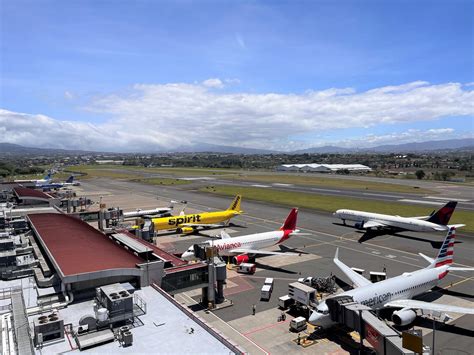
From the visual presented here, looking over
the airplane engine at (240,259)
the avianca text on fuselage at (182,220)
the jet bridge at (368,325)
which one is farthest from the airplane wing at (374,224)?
the jet bridge at (368,325)

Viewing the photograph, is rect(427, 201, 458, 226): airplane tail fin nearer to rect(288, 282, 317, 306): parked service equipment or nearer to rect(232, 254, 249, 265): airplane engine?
rect(232, 254, 249, 265): airplane engine

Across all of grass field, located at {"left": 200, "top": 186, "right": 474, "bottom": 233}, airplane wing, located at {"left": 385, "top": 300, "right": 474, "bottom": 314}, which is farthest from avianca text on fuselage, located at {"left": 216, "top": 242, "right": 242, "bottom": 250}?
grass field, located at {"left": 200, "top": 186, "right": 474, "bottom": 233}

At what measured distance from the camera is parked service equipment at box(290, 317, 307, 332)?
3978cm

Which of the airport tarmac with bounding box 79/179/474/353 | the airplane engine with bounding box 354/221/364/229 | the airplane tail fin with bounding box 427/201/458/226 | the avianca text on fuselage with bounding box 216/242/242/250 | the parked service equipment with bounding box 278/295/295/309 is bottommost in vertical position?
the airport tarmac with bounding box 79/179/474/353

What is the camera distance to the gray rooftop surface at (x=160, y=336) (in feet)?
83.0

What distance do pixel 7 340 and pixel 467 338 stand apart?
43.8 m

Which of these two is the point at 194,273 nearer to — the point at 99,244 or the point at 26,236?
the point at 99,244

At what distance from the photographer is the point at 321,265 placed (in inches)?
2501

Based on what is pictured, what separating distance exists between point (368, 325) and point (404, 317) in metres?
12.0

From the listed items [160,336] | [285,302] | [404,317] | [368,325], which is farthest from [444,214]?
[160,336]

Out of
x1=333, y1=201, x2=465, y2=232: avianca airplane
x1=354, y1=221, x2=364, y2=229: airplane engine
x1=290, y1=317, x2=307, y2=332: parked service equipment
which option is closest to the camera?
x1=290, y1=317, x2=307, y2=332: parked service equipment

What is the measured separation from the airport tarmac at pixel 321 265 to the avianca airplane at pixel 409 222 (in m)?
2.48

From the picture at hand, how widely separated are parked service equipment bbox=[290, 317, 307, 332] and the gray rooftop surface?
15.2m

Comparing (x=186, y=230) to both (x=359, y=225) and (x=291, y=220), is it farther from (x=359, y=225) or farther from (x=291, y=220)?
(x=359, y=225)
